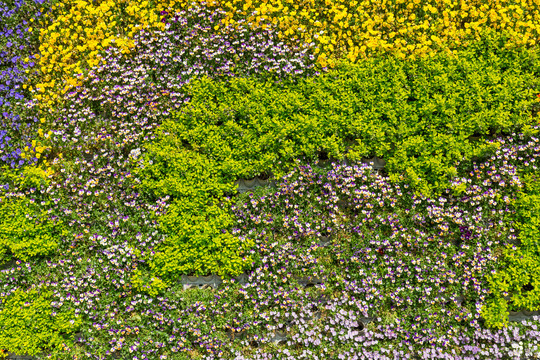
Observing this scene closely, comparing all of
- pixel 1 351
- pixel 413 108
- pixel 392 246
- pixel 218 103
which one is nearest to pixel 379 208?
pixel 392 246

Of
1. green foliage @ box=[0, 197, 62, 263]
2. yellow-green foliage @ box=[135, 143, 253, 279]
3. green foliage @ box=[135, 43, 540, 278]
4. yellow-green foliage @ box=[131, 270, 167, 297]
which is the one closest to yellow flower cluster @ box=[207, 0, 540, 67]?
green foliage @ box=[135, 43, 540, 278]

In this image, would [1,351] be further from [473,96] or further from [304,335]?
[473,96]

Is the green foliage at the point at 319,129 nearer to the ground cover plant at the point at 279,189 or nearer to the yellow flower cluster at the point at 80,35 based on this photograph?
the ground cover plant at the point at 279,189

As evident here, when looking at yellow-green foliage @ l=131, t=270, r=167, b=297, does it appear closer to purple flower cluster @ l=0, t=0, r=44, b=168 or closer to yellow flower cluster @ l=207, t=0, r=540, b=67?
purple flower cluster @ l=0, t=0, r=44, b=168

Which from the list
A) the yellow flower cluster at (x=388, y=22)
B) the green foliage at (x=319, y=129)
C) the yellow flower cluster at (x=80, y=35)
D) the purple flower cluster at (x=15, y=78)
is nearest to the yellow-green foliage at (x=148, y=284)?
the green foliage at (x=319, y=129)

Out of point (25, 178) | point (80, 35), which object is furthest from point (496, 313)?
point (80, 35)

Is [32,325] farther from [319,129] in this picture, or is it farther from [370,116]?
[370,116]
